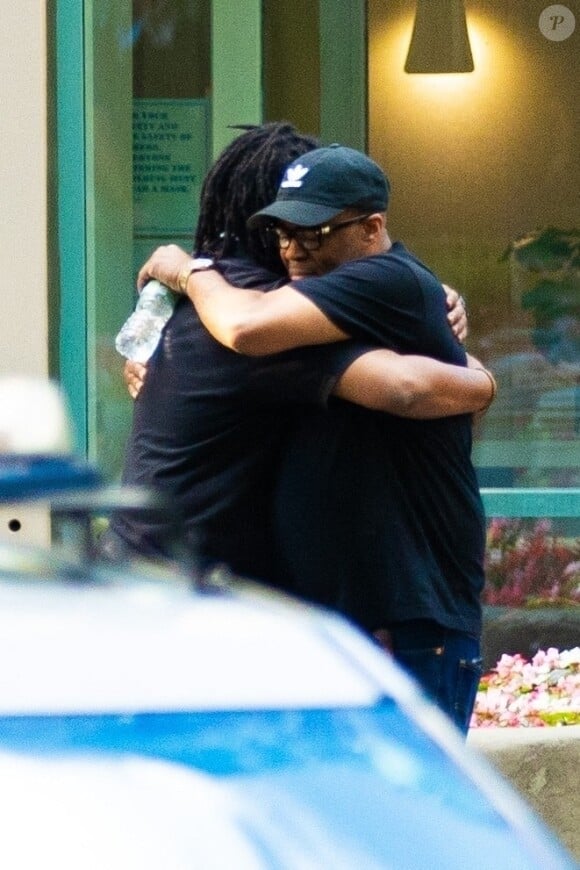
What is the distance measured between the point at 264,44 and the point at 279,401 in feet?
11.8

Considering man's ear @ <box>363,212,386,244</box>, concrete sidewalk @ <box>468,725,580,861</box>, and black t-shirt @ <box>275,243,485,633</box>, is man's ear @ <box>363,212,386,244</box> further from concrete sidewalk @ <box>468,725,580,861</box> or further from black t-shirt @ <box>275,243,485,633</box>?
concrete sidewalk @ <box>468,725,580,861</box>

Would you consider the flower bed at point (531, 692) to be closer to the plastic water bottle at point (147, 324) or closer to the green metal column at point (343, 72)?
the green metal column at point (343, 72)

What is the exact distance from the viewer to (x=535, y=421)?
25.1ft

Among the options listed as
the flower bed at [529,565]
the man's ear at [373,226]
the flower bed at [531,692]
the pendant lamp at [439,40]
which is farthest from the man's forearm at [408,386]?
the pendant lamp at [439,40]

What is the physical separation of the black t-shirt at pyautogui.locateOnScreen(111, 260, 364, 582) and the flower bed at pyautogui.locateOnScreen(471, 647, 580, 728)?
2474mm

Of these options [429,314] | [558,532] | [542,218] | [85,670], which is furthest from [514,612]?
[85,670]

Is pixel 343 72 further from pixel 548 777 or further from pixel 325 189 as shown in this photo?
pixel 325 189

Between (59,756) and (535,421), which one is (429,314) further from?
(535,421)

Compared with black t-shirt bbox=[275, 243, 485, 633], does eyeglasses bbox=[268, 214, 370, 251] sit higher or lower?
higher

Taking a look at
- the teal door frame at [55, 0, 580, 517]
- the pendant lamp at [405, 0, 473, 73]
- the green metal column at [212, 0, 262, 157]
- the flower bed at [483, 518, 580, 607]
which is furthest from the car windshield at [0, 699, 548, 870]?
the pendant lamp at [405, 0, 473, 73]

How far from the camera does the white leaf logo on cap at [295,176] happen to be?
3.89m

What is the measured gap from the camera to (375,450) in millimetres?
3836

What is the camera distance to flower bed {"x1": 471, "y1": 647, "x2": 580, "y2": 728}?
248 inches

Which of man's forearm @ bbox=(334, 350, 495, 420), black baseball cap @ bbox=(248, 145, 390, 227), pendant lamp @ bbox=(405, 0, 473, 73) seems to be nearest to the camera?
man's forearm @ bbox=(334, 350, 495, 420)
